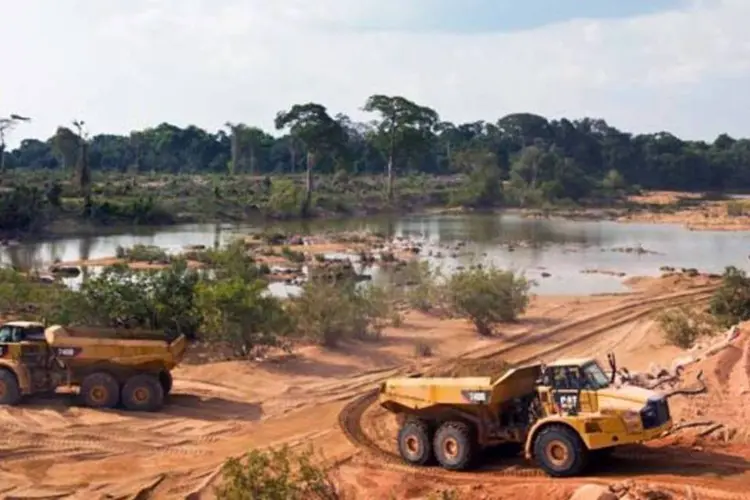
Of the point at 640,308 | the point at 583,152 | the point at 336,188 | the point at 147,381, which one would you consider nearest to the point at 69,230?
the point at 336,188

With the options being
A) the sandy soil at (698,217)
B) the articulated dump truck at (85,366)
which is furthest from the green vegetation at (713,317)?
the sandy soil at (698,217)

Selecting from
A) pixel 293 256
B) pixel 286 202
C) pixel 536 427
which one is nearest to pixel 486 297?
pixel 536 427

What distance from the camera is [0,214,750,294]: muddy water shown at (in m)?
49.5

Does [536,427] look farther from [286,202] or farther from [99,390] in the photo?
[286,202]

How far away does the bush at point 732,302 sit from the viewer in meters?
25.1

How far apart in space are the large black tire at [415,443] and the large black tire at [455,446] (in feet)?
0.62

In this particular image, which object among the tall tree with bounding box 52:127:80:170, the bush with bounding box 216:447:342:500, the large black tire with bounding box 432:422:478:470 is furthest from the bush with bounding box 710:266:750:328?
the tall tree with bounding box 52:127:80:170

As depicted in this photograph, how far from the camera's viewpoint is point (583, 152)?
138m

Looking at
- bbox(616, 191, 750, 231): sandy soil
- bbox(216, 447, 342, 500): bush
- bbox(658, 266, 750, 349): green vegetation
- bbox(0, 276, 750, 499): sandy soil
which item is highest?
bbox(616, 191, 750, 231): sandy soil

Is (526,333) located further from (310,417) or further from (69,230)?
Answer: (69,230)

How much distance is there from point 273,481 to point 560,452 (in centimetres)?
421

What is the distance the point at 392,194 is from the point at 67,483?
86436mm

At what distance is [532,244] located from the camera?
6378 centimetres

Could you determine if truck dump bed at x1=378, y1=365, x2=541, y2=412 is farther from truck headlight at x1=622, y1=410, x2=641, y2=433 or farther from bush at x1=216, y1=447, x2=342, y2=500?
bush at x1=216, y1=447, x2=342, y2=500
